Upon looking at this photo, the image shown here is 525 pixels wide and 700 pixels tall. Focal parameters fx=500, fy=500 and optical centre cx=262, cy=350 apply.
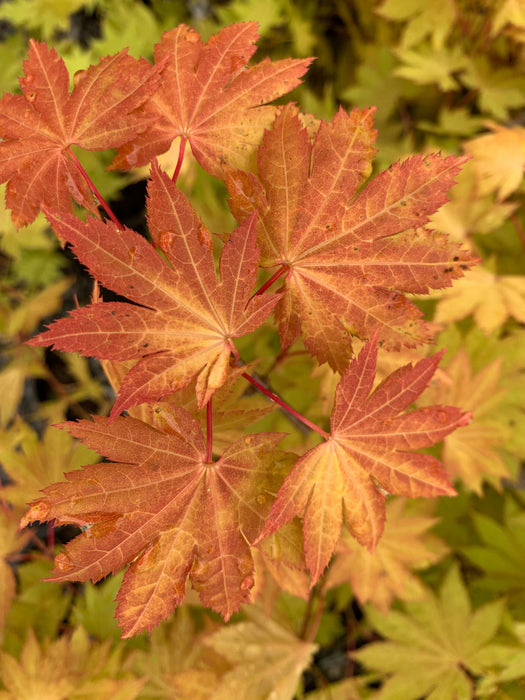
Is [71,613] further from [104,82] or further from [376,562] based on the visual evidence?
[104,82]

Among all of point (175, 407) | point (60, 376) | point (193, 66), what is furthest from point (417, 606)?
point (60, 376)

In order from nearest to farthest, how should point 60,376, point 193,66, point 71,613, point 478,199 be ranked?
1. point 193,66
2. point 478,199
3. point 71,613
4. point 60,376

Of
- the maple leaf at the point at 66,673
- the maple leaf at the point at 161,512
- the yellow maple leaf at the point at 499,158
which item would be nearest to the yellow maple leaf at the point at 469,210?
the yellow maple leaf at the point at 499,158

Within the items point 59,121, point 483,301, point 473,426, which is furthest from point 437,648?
point 59,121

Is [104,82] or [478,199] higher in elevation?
[104,82]

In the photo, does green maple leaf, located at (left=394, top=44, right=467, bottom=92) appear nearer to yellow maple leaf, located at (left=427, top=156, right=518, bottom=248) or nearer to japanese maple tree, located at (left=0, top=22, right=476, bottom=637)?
yellow maple leaf, located at (left=427, top=156, right=518, bottom=248)

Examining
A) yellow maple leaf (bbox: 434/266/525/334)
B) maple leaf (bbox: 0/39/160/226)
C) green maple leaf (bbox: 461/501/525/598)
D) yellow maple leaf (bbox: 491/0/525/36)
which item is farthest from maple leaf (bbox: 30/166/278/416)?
yellow maple leaf (bbox: 491/0/525/36)

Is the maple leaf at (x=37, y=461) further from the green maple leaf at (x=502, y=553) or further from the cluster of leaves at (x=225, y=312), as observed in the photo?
the green maple leaf at (x=502, y=553)
